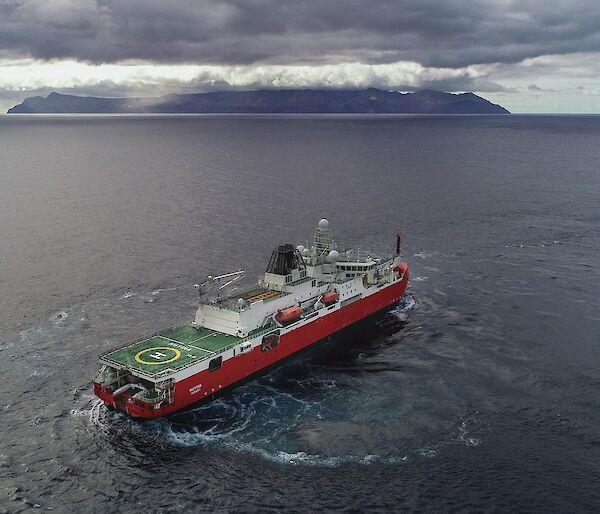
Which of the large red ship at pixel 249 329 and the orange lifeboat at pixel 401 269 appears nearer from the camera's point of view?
the large red ship at pixel 249 329

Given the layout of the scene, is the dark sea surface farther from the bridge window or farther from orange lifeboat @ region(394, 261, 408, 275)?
orange lifeboat @ region(394, 261, 408, 275)

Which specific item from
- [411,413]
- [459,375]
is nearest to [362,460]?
[411,413]

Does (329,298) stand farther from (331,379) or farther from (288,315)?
(331,379)

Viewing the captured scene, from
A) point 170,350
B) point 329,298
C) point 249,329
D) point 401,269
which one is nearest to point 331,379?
point 249,329

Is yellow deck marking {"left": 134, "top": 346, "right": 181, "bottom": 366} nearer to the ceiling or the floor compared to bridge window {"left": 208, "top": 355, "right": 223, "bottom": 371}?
nearer to the ceiling

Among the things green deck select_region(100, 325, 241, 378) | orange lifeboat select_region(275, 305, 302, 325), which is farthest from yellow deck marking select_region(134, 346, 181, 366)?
orange lifeboat select_region(275, 305, 302, 325)

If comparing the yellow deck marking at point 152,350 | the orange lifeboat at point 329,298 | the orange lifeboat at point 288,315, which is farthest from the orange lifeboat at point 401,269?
the yellow deck marking at point 152,350

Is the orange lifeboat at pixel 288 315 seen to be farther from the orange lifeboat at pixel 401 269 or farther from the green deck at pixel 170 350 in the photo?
the orange lifeboat at pixel 401 269
